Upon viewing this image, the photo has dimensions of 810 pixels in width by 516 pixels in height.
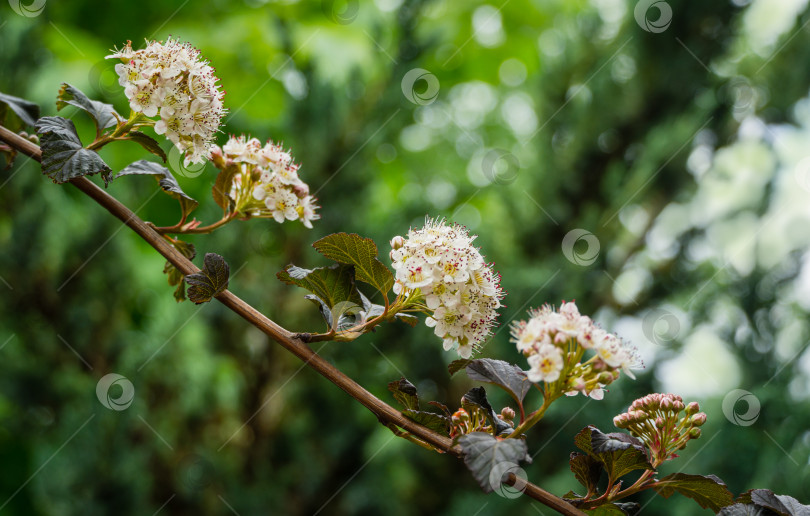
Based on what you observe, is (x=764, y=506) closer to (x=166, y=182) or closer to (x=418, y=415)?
(x=418, y=415)

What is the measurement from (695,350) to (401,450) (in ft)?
3.64

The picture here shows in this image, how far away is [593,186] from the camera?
2295mm

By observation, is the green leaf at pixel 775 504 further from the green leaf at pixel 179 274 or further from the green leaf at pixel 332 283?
the green leaf at pixel 179 274

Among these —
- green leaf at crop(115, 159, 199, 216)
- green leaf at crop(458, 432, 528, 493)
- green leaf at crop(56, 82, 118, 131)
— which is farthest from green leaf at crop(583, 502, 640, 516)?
green leaf at crop(56, 82, 118, 131)

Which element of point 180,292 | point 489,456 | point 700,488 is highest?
point 700,488

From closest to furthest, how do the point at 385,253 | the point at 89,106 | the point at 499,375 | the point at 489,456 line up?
1. the point at 489,456
2. the point at 499,375
3. the point at 89,106
4. the point at 385,253

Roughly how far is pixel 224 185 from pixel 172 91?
105 mm

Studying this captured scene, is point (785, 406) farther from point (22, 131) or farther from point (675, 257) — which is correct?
point (22, 131)

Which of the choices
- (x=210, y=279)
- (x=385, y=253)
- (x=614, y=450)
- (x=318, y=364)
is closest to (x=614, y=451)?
(x=614, y=450)

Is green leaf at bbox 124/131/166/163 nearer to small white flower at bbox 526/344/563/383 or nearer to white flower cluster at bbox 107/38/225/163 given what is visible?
white flower cluster at bbox 107/38/225/163

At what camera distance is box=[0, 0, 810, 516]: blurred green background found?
6.30 feet

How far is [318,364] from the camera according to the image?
20.5 inches

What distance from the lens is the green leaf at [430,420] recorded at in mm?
523

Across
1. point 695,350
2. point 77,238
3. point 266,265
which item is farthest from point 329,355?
point 695,350
